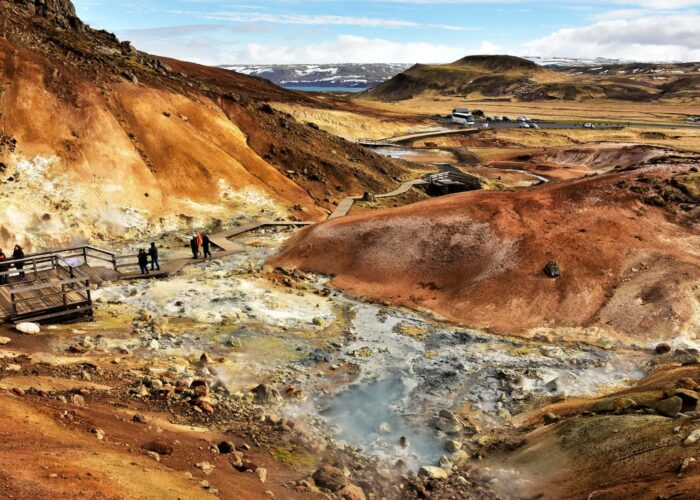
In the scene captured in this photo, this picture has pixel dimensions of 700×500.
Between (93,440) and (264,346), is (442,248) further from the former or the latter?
(93,440)

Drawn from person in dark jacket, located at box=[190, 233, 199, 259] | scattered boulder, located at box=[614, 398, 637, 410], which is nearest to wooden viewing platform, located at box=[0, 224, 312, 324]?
person in dark jacket, located at box=[190, 233, 199, 259]

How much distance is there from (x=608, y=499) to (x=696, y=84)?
720ft

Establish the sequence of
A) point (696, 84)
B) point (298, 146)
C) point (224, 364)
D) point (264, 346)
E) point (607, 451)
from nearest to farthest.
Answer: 1. point (607, 451)
2. point (224, 364)
3. point (264, 346)
4. point (298, 146)
5. point (696, 84)

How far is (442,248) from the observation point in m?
31.4

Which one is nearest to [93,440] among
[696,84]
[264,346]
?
[264,346]

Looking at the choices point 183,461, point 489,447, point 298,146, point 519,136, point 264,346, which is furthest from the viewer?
point 519,136

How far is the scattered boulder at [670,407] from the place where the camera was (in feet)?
48.5

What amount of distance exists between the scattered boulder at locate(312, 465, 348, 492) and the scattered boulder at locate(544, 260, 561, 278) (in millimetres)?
17479

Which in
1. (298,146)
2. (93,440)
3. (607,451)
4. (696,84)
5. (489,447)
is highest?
(696,84)

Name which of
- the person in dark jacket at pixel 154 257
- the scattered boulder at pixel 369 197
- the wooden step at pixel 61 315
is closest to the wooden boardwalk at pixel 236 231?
the person in dark jacket at pixel 154 257

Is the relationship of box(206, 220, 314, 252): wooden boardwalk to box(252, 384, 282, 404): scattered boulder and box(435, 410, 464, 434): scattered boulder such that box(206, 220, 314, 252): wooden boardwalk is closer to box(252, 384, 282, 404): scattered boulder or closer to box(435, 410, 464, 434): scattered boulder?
box(252, 384, 282, 404): scattered boulder

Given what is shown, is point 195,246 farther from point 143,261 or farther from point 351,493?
point 351,493

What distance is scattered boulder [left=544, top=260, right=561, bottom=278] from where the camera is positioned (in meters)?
28.0

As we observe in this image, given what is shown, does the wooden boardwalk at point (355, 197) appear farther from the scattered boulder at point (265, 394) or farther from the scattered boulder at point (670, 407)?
the scattered boulder at point (670, 407)
